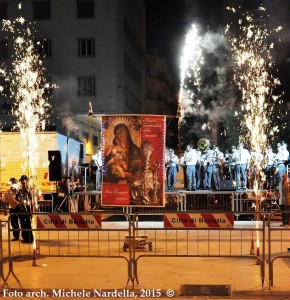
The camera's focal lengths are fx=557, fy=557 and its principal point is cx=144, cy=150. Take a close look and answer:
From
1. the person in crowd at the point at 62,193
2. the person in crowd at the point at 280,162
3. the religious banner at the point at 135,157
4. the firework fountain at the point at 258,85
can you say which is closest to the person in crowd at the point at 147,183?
the religious banner at the point at 135,157

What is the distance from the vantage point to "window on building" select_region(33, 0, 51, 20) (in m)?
41.0

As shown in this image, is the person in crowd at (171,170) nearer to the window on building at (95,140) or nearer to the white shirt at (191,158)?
the white shirt at (191,158)

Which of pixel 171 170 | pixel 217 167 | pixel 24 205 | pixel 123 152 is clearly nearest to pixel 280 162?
pixel 217 167

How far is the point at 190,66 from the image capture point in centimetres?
5519

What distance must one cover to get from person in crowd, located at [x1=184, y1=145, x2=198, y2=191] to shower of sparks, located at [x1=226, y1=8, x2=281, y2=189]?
51.8 ft

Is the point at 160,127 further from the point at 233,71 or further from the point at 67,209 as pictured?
the point at 233,71

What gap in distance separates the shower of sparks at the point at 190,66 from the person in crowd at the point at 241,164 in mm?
21112

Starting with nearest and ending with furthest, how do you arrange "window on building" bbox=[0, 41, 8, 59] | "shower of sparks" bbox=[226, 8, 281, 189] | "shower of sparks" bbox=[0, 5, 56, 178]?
"shower of sparks" bbox=[226, 8, 281, 189]
"shower of sparks" bbox=[0, 5, 56, 178]
"window on building" bbox=[0, 41, 8, 59]

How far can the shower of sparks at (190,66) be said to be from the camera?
46.5m

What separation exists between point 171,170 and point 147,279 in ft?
37.8

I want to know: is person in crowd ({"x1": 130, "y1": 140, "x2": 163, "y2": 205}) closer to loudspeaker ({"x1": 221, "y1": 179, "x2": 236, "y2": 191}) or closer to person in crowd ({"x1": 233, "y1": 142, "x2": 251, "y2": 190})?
person in crowd ({"x1": 233, "y1": 142, "x2": 251, "y2": 190})

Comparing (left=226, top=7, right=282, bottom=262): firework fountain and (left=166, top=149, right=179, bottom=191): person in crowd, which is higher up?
(left=226, top=7, right=282, bottom=262): firework fountain

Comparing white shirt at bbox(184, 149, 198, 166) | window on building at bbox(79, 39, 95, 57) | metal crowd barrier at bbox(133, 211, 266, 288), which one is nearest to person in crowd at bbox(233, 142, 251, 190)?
white shirt at bbox(184, 149, 198, 166)

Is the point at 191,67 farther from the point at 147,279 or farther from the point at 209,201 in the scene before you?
the point at 147,279
